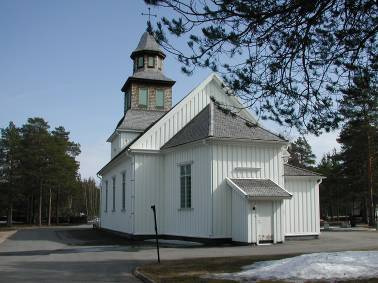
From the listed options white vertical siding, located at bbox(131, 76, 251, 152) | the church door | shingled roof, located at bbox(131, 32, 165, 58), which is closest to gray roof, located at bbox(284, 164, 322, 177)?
white vertical siding, located at bbox(131, 76, 251, 152)

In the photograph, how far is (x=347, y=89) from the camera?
11.9 meters

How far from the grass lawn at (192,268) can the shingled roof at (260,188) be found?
6.24m

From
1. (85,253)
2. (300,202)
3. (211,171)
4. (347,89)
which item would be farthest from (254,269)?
(300,202)

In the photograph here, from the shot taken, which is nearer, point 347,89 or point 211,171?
point 347,89

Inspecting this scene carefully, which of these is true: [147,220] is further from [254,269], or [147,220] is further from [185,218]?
[254,269]

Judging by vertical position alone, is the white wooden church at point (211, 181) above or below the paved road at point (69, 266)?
above

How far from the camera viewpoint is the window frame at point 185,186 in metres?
24.4

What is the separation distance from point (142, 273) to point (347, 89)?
6.62 m

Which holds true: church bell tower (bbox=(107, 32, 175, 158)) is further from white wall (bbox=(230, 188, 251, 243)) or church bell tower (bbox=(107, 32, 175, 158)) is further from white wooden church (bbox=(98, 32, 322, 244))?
white wall (bbox=(230, 188, 251, 243))

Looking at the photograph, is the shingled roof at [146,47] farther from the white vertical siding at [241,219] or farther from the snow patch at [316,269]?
the snow patch at [316,269]

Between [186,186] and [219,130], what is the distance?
3252mm

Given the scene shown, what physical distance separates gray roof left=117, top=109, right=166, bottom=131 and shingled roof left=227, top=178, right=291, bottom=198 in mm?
13742

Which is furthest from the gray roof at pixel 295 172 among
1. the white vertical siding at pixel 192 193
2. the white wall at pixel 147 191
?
the white wall at pixel 147 191

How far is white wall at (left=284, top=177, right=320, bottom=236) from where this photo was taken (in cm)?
2545
